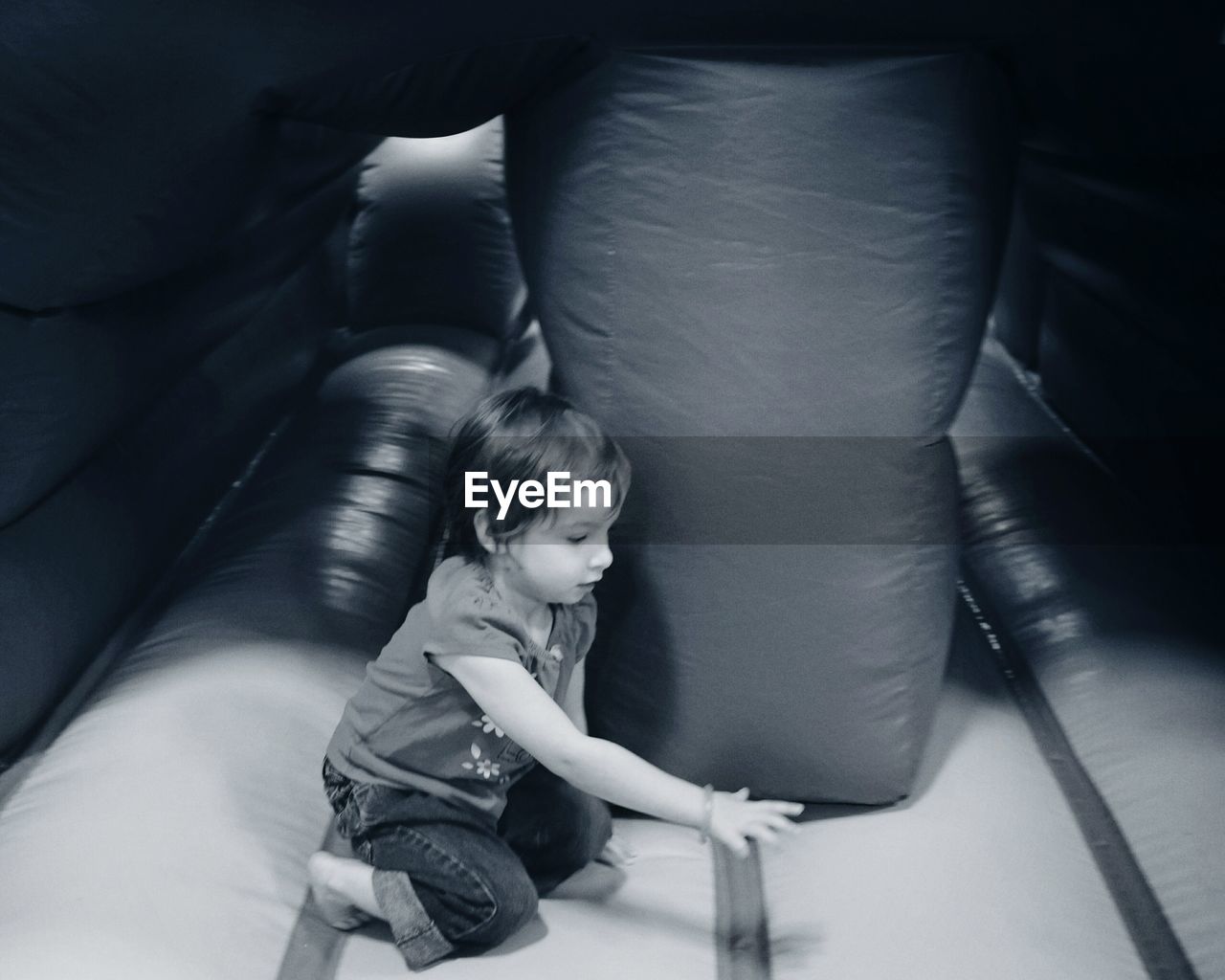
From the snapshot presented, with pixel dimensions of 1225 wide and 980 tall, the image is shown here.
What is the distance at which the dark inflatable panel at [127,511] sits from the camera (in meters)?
1.16

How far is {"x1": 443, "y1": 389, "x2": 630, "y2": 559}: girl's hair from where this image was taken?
0.90 meters

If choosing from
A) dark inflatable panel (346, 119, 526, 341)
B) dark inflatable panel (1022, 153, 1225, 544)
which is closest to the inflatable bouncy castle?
dark inflatable panel (1022, 153, 1225, 544)

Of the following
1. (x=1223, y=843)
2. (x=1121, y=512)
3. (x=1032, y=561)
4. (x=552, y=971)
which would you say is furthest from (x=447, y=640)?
(x=1121, y=512)

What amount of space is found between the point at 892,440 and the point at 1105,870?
41 cm

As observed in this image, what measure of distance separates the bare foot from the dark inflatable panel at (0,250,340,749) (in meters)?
0.39

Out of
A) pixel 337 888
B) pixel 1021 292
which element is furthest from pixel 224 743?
pixel 1021 292

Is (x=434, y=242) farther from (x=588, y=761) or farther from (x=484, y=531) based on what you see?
(x=588, y=761)

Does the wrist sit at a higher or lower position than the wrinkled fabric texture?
higher

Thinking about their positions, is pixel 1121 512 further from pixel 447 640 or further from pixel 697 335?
pixel 447 640

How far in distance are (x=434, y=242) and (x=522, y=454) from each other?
4.28 ft

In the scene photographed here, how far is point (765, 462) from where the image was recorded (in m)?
1.02

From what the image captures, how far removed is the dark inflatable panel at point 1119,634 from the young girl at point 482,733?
14.8 inches

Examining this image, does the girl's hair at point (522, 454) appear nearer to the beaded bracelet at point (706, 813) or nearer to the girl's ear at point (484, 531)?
the girl's ear at point (484, 531)

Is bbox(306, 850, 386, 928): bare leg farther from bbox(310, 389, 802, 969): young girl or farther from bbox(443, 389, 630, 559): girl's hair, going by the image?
bbox(443, 389, 630, 559): girl's hair
